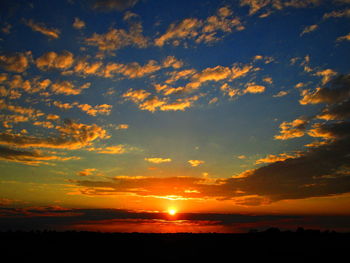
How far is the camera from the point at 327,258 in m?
21.0

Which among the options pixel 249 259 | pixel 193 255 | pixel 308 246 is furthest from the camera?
pixel 308 246

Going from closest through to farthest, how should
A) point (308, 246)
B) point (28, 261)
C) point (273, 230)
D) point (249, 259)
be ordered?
point (28, 261) → point (249, 259) → point (308, 246) → point (273, 230)

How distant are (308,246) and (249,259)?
440 inches

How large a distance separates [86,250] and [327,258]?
882 inches

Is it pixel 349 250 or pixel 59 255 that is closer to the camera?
pixel 59 255

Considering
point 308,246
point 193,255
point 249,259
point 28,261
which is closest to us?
point 28,261

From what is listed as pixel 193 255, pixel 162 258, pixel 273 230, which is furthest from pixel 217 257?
pixel 273 230

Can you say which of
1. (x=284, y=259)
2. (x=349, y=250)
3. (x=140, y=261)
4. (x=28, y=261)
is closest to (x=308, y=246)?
(x=349, y=250)

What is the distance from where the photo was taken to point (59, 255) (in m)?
21.2

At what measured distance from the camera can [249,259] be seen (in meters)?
20.7

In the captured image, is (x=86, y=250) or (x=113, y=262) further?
(x=86, y=250)

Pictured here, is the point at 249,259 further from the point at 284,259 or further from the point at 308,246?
the point at 308,246

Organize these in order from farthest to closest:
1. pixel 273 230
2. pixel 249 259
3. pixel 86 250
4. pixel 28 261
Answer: pixel 273 230
pixel 86 250
pixel 249 259
pixel 28 261

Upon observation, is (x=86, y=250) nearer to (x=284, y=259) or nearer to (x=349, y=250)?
(x=284, y=259)
